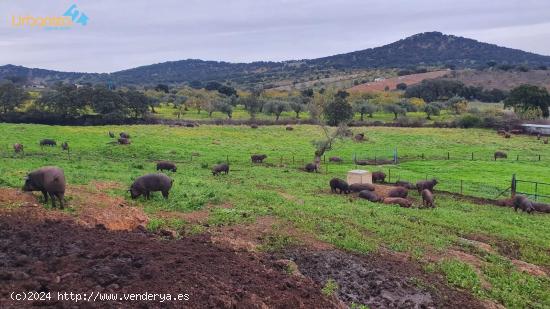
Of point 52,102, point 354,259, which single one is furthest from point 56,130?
point 354,259

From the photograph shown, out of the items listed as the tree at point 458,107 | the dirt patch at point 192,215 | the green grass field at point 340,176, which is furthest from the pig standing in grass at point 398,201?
the tree at point 458,107

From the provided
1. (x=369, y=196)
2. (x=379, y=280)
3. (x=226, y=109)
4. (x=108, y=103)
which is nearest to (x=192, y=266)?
(x=379, y=280)

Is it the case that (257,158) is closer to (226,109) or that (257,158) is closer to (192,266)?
(192,266)

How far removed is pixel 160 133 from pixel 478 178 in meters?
36.4

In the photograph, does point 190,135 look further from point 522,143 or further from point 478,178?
point 522,143

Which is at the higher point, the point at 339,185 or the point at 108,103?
the point at 108,103

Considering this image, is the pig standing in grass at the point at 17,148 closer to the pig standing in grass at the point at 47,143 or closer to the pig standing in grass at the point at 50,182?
the pig standing in grass at the point at 47,143

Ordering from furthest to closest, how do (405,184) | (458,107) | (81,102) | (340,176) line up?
(458,107), (81,102), (340,176), (405,184)

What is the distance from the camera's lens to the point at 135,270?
11.6 meters

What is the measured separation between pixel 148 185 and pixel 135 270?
31.8 feet

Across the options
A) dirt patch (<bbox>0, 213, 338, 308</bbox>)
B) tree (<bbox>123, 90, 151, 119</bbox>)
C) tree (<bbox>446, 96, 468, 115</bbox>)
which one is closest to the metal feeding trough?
dirt patch (<bbox>0, 213, 338, 308</bbox>)

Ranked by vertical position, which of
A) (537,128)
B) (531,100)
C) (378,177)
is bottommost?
(537,128)

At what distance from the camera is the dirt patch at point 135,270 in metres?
10.3

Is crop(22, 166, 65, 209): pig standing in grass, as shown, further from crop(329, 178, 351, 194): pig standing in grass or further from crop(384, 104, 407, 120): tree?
crop(384, 104, 407, 120): tree
